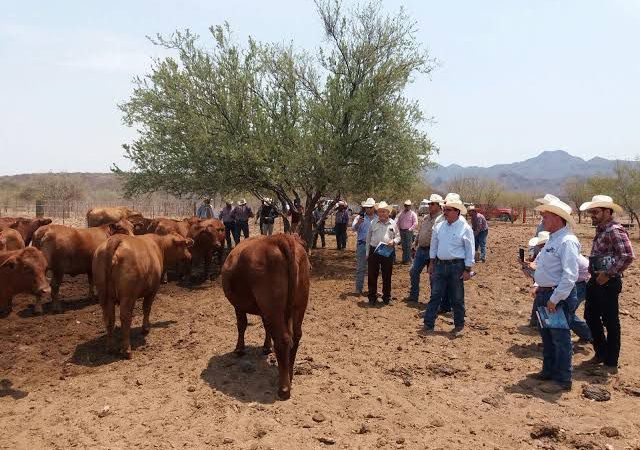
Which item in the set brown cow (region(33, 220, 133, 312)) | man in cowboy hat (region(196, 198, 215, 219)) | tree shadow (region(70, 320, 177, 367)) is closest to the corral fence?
man in cowboy hat (region(196, 198, 215, 219))

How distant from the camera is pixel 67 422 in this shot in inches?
177

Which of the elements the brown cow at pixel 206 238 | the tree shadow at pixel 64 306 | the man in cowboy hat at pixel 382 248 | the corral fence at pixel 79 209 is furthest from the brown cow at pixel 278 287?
the corral fence at pixel 79 209

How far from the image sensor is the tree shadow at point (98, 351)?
6111 mm

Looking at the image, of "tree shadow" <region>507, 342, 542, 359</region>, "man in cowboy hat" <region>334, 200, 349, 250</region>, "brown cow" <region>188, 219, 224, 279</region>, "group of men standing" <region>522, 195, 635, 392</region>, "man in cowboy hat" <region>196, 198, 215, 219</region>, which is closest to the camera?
"group of men standing" <region>522, 195, 635, 392</region>

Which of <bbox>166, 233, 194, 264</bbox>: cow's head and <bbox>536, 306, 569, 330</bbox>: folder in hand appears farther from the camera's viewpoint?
<bbox>166, 233, 194, 264</bbox>: cow's head

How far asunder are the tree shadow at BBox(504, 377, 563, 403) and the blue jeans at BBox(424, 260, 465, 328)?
181 cm

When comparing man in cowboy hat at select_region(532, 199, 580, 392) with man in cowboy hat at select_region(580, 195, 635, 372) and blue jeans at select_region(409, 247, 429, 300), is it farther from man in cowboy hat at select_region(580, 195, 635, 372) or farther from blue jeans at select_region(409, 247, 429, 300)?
blue jeans at select_region(409, 247, 429, 300)

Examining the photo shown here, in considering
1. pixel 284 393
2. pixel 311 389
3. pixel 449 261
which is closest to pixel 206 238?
pixel 449 261

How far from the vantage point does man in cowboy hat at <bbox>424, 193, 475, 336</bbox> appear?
721 cm

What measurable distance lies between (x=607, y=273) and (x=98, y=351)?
20.6 feet

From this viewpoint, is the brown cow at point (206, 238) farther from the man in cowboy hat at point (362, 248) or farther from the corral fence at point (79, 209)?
the corral fence at point (79, 209)

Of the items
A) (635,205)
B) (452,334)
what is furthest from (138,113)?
(635,205)

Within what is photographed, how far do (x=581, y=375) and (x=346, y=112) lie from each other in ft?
30.7

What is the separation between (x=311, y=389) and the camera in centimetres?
517
